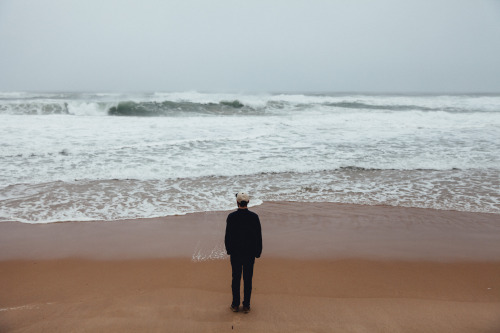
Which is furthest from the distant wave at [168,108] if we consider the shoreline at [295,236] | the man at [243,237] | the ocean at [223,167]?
the man at [243,237]

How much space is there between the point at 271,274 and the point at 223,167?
560 centimetres

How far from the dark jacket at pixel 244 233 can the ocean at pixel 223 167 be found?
3.30 m

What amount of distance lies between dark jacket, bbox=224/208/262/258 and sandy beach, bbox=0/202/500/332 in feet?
2.24

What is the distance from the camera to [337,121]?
782 inches

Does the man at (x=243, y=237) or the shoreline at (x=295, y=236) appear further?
the shoreline at (x=295, y=236)

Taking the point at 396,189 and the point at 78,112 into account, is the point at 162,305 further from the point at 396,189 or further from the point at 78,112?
the point at 78,112

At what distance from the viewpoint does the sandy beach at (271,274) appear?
3.34m

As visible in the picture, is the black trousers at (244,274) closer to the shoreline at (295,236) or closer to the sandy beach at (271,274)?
the sandy beach at (271,274)

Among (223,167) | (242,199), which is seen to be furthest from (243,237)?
(223,167)

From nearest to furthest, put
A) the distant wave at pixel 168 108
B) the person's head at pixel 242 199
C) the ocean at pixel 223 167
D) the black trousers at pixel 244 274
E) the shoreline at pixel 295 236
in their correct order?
the person's head at pixel 242 199, the black trousers at pixel 244 274, the shoreline at pixel 295 236, the ocean at pixel 223 167, the distant wave at pixel 168 108

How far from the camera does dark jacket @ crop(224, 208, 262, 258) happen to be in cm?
332

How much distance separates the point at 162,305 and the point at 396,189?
6107 millimetres

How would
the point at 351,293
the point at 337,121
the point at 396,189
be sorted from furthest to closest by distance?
the point at 337,121, the point at 396,189, the point at 351,293

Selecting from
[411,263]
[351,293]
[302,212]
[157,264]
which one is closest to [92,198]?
[157,264]
